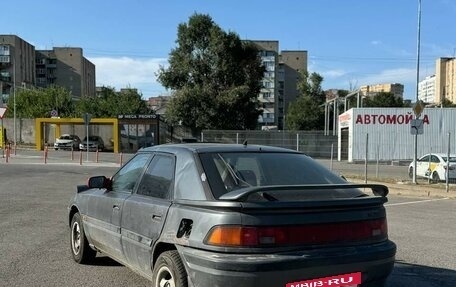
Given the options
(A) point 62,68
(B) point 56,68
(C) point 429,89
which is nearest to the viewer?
(C) point 429,89

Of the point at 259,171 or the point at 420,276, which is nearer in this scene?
the point at 259,171

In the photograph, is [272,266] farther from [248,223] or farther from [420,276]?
[420,276]

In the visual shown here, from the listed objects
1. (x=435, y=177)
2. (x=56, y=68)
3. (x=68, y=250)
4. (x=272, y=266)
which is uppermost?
(x=56, y=68)

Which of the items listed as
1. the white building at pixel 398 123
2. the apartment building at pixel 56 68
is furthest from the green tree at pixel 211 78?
the apartment building at pixel 56 68

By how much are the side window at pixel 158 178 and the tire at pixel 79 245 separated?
1.75 m

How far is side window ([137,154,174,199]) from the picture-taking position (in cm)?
485

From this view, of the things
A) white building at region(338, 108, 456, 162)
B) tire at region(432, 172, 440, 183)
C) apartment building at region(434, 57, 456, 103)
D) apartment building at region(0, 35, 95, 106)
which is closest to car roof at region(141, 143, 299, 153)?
tire at region(432, 172, 440, 183)

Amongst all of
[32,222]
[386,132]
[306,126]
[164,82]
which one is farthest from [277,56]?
[32,222]

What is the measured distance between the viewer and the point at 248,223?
3990mm

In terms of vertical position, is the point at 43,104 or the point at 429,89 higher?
the point at 429,89

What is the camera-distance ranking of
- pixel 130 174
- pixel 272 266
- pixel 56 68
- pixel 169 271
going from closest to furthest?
pixel 272 266 → pixel 169 271 → pixel 130 174 → pixel 56 68

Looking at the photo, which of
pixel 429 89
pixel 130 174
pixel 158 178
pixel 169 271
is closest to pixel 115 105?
pixel 130 174

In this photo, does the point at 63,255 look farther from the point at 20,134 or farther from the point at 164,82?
the point at 20,134

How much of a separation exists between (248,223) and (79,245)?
139 inches
